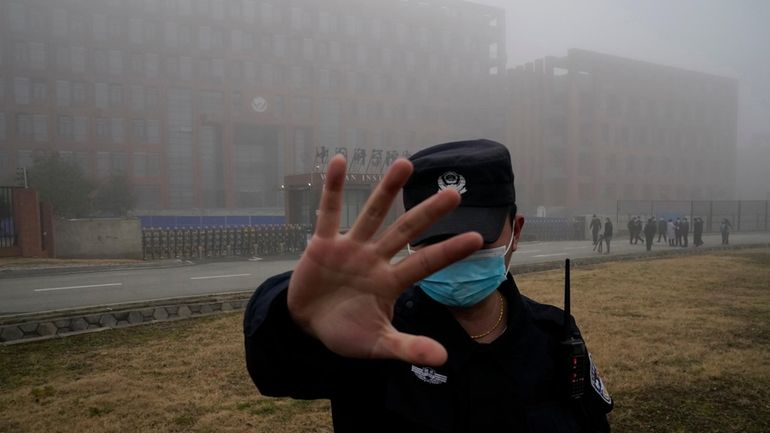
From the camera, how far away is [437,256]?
1080mm

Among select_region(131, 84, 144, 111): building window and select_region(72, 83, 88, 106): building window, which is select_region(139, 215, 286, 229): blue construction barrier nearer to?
select_region(131, 84, 144, 111): building window

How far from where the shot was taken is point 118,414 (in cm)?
406

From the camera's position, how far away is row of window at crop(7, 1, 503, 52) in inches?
1676

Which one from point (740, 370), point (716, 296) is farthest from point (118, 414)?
point (716, 296)

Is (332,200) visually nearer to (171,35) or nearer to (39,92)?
(171,35)

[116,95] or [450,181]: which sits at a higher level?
[116,95]

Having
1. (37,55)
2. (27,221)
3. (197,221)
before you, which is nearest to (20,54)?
(37,55)

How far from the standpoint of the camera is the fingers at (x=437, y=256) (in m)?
1.06

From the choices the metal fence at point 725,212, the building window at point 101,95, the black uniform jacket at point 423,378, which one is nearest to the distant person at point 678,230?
the metal fence at point 725,212

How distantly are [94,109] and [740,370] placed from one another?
4955 centimetres

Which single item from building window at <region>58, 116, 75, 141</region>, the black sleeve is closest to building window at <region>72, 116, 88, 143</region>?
building window at <region>58, 116, 75, 141</region>

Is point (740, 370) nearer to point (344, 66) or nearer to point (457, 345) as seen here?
point (457, 345)

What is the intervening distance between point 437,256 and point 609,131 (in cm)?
5866

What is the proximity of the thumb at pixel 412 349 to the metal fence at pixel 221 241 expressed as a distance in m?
19.5
